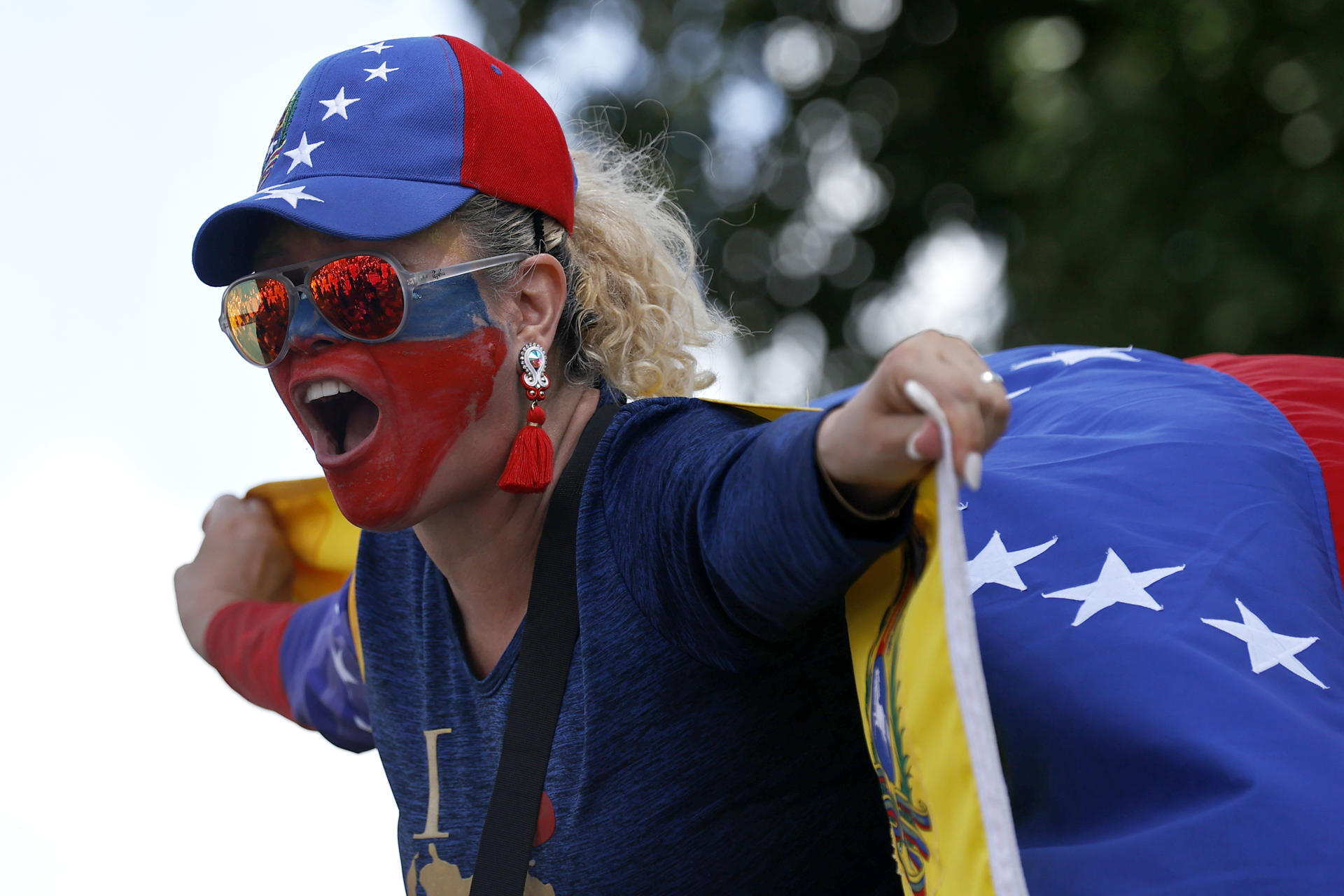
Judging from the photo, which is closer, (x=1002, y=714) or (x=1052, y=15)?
(x=1002, y=714)

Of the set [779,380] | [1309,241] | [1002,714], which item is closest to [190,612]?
[1002,714]

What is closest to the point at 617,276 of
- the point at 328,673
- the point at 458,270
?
the point at 458,270

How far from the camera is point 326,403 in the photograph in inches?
62.1

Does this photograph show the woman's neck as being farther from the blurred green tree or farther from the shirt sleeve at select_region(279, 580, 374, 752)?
the blurred green tree

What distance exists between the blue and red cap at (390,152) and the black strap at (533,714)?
0.44m

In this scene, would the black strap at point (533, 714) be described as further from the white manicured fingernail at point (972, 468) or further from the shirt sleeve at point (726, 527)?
the white manicured fingernail at point (972, 468)

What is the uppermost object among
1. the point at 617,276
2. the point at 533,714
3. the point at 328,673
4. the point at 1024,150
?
the point at 1024,150

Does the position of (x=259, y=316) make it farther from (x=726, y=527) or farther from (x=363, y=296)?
(x=726, y=527)

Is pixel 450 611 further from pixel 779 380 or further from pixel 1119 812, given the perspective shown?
pixel 779 380

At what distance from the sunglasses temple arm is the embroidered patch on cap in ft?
0.88

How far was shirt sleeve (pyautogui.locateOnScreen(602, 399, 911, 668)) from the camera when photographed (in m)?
1.03

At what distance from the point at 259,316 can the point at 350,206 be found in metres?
0.21

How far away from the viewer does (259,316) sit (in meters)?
1.53

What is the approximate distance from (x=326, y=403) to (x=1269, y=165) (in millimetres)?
3988
